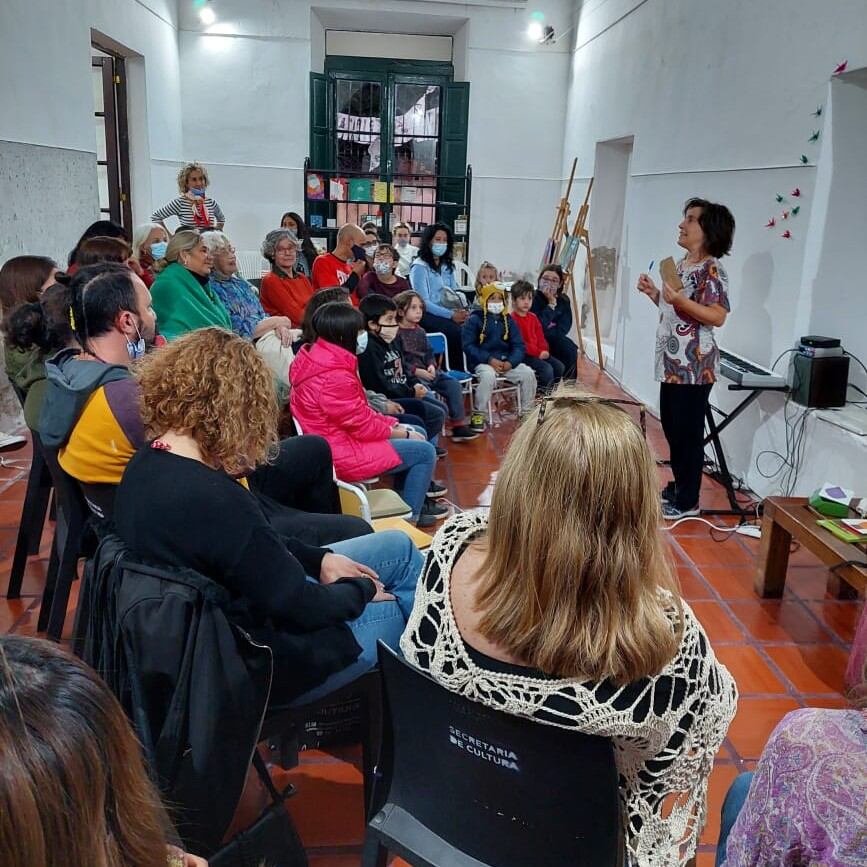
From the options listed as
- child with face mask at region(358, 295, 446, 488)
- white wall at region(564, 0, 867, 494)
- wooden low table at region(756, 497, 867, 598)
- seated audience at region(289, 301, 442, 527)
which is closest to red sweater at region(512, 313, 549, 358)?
white wall at region(564, 0, 867, 494)

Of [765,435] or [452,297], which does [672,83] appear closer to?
[452,297]

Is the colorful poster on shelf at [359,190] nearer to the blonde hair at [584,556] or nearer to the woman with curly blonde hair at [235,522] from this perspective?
the woman with curly blonde hair at [235,522]

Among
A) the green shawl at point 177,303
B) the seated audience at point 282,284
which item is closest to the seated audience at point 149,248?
the seated audience at point 282,284

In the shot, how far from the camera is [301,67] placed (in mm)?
8898

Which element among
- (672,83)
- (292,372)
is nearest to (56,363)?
(292,372)

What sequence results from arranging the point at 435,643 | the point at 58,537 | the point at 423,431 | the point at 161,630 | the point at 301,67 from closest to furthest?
the point at 435,643 < the point at 161,630 < the point at 58,537 < the point at 423,431 < the point at 301,67

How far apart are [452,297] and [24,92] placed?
122 inches

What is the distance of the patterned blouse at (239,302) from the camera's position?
4.15m

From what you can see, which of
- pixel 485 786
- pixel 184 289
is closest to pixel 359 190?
pixel 184 289

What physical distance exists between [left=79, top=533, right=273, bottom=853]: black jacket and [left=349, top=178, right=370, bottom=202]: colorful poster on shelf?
820 cm

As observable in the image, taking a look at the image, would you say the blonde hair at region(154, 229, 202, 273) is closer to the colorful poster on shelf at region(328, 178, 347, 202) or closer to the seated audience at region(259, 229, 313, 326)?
the seated audience at region(259, 229, 313, 326)

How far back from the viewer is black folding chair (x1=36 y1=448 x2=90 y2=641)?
236cm

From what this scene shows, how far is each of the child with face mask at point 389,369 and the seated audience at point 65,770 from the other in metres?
3.33

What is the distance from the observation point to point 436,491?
160 inches
